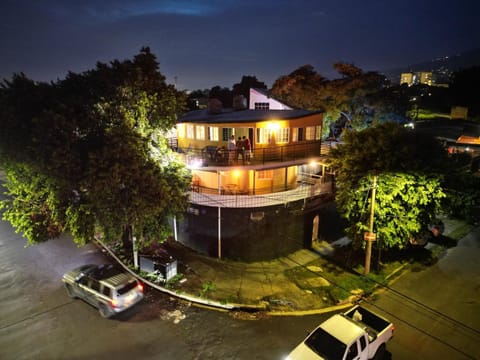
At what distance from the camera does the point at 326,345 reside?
30.4ft

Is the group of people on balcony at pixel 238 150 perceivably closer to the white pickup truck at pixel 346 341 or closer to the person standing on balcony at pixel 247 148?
the person standing on balcony at pixel 247 148

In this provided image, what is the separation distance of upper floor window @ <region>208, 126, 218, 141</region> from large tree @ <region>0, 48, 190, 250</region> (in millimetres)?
6477

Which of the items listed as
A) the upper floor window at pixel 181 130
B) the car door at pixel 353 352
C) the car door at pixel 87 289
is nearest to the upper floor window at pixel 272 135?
the upper floor window at pixel 181 130

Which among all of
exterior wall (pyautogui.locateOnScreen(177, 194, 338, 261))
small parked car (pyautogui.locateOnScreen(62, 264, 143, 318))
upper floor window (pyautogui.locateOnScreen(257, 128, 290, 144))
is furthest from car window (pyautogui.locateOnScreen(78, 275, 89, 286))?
upper floor window (pyautogui.locateOnScreen(257, 128, 290, 144))

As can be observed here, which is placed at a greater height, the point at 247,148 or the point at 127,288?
the point at 247,148

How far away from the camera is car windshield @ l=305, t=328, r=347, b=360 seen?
8922mm

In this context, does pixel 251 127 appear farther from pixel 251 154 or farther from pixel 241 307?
Answer: pixel 241 307

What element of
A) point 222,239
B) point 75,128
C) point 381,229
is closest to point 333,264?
point 381,229

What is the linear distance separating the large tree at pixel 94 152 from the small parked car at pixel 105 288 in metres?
1.60

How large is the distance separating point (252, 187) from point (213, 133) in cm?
510

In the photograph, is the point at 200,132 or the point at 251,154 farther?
the point at 200,132

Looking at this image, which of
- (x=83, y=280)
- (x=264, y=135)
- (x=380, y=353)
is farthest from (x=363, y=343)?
(x=264, y=135)

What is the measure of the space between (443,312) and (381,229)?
4.38 meters

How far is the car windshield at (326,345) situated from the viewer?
8.92 m
